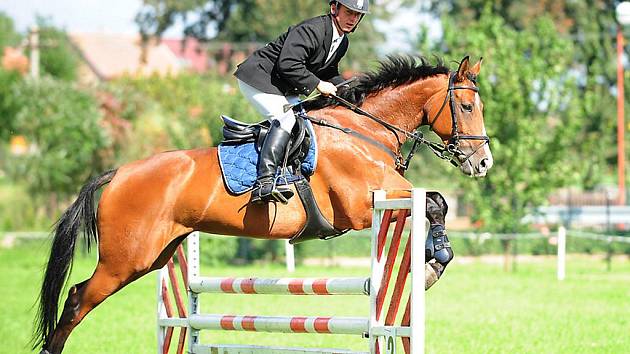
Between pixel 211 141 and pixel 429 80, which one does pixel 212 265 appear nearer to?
pixel 211 141

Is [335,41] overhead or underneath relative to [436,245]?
overhead

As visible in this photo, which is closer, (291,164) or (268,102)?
(291,164)

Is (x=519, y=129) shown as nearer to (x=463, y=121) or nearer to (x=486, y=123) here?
(x=486, y=123)

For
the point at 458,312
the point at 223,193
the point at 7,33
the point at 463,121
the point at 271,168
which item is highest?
the point at 7,33

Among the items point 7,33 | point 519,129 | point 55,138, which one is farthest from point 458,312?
point 7,33

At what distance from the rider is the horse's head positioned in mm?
858

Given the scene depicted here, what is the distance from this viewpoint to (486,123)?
2464cm

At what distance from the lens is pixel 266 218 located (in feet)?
24.1

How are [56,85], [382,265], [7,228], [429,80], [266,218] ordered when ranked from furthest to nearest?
[56,85] < [7,228] < [429,80] < [266,218] < [382,265]

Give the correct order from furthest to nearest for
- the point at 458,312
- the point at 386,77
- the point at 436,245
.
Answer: the point at 458,312, the point at 386,77, the point at 436,245

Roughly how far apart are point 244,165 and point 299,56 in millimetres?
905

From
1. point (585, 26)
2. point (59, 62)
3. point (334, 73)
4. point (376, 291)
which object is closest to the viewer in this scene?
point (376, 291)

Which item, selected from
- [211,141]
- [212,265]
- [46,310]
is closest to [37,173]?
[211,141]

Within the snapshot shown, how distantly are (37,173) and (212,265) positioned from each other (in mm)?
11938
